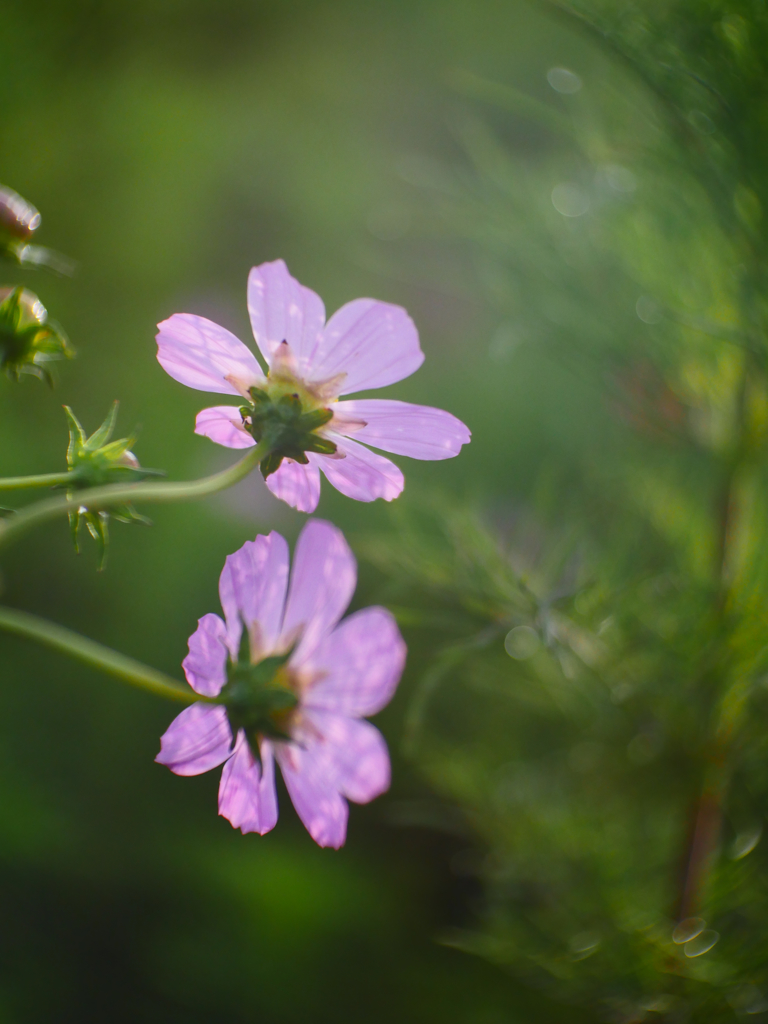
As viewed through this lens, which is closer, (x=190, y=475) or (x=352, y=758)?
(x=352, y=758)

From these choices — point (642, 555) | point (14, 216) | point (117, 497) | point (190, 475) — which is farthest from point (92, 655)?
point (190, 475)

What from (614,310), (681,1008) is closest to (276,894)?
(681,1008)

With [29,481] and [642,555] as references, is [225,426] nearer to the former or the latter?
[29,481]

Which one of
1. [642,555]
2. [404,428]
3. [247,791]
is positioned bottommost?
[247,791]

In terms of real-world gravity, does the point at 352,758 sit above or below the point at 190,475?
below

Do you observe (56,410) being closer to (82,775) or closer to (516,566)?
(82,775)

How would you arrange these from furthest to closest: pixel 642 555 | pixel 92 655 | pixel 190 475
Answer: pixel 190 475 < pixel 642 555 < pixel 92 655

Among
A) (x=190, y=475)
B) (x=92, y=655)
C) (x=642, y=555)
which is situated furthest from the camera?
(x=190, y=475)
